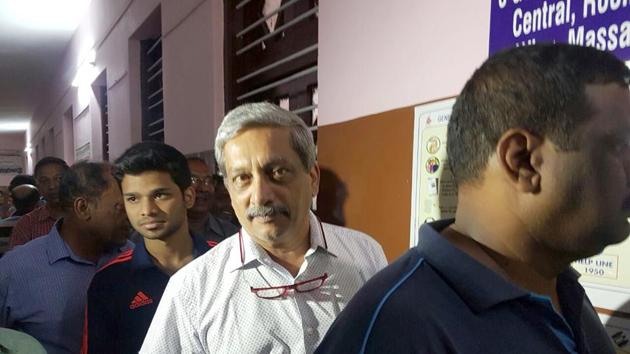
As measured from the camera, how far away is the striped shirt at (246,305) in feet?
3.09

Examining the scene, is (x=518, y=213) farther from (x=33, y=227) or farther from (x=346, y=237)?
(x=33, y=227)

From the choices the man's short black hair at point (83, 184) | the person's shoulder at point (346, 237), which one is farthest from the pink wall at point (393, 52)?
the man's short black hair at point (83, 184)

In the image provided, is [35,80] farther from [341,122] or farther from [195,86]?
[341,122]

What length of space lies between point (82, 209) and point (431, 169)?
1.24 m

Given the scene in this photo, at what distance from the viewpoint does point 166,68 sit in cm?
377

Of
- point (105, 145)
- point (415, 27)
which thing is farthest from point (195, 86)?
point (105, 145)

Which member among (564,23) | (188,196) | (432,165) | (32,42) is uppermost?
(32,42)

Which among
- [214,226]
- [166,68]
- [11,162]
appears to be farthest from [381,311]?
[11,162]

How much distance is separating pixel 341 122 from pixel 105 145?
495cm

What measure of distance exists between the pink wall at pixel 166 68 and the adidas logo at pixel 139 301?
175 cm

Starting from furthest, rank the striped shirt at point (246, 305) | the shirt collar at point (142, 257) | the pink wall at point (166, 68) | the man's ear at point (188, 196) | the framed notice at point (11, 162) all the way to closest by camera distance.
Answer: the framed notice at point (11, 162) < the pink wall at point (166, 68) < the man's ear at point (188, 196) < the shirt collar at point (142, 257) < the striped shirt at point (246, 305)

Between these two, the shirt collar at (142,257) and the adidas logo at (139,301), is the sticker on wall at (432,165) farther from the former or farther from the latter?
the adidas logo at (139,301)

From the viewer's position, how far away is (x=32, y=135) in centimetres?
1345

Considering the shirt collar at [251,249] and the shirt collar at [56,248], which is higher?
the shirt collar at [251,249]
